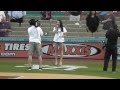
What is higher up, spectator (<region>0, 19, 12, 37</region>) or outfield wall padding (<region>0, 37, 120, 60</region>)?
spectator (<region>0, 19, 12, 37</region>)

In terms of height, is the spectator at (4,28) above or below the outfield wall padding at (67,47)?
above

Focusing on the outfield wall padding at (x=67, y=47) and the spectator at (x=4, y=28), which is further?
the spectator at (x=4, y=28)

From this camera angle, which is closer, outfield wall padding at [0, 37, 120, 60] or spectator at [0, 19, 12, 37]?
outfield wall padding at [0, 37, 120, 60]

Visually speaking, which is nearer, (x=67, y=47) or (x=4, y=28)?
(x=67, y=47)

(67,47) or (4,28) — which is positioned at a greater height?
(4,28)
